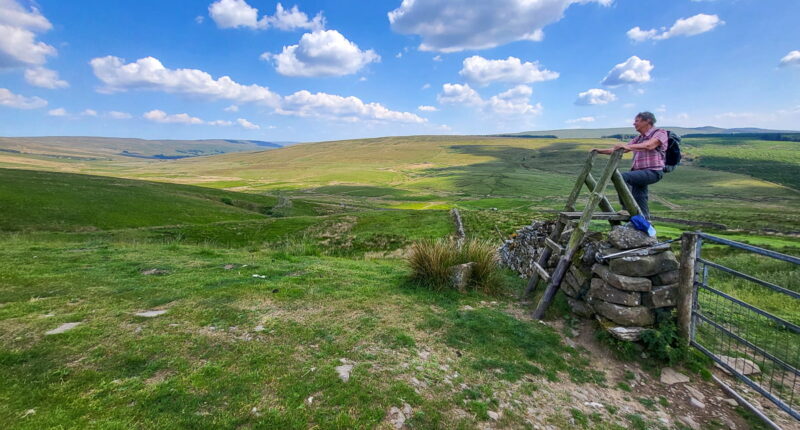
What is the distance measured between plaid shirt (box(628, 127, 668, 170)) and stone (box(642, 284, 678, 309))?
7.99 feet

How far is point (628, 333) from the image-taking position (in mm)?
6211

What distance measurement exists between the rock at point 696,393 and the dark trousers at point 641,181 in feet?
10.4

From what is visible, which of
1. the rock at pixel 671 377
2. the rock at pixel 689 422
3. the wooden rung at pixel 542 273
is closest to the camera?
the rock at pixel 689 422

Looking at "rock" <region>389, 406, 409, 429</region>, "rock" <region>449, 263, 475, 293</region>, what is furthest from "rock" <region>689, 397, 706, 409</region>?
"rock" <region>449, 263, 475, 293</region>

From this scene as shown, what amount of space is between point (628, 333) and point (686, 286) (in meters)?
1.37

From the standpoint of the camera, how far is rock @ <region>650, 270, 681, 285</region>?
21.2 feet

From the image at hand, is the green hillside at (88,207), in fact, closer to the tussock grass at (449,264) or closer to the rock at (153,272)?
the rock at (153,272)

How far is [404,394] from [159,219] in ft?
155

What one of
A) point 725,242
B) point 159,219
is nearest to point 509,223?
point 725,242

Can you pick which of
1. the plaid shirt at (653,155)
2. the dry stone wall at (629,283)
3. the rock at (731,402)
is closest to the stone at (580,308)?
the dry stone wall at (629,283)

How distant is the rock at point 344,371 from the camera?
4.91 metres

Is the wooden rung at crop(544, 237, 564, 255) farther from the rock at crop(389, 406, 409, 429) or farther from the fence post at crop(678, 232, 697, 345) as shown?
the rock at crop(389, 406, 409, 429)

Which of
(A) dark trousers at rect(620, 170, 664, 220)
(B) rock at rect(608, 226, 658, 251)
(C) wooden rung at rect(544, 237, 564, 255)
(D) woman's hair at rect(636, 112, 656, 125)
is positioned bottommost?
(C) wooden rung at rect(544, 237, 564, 255)

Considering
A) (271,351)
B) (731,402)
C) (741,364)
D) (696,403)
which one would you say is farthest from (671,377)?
(271,351)
